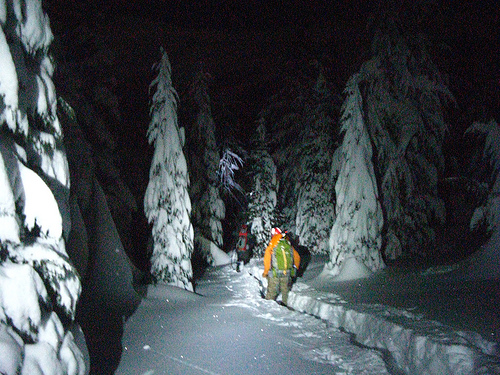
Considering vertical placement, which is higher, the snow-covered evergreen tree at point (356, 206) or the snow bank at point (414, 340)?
the snow-covered evergreen tree at point (356, 206)

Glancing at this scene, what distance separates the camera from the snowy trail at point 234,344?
5.63m

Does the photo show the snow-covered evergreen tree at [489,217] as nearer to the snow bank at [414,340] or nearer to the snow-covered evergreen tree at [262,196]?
the snow bank at [414,340]

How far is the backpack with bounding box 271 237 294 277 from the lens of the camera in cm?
1068

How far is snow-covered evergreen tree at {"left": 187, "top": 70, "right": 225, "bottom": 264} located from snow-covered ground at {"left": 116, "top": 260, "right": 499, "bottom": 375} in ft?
49.4

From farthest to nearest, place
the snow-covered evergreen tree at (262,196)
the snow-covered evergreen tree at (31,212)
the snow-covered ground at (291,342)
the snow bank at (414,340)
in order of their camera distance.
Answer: the snow-covered evergreen tree at (262,196), the snow-covered ground at (291,342), the snow bank at (414,340), the snow-covered evergreen tree at (31,212)

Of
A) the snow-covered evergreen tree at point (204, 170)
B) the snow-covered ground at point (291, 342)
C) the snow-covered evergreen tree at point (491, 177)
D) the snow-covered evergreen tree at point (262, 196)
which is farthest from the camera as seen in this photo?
the snow-covered evergreen tree at point (262, 196)

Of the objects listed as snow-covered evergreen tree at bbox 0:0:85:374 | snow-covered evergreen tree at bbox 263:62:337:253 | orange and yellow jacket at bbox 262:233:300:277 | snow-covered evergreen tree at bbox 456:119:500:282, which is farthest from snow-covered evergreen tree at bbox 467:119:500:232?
snow-covered evergreen tree at bbox 0:0:85:374

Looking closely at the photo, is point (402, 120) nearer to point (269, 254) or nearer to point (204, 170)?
point (269, 254)

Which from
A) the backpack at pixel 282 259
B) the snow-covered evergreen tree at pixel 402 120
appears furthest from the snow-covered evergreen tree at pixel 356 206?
the backpack at pixel 282 259

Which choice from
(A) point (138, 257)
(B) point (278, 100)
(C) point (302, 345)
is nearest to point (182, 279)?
(C) point (302, 345)

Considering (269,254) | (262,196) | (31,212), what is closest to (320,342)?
(269,254)

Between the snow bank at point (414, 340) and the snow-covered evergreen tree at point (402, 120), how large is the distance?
27.9ft

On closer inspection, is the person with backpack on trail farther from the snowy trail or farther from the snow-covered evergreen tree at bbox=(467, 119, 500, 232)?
the snow-covered evergreen tree at bbox=(467, 119, 500, 232)

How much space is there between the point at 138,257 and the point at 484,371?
21409 mm
